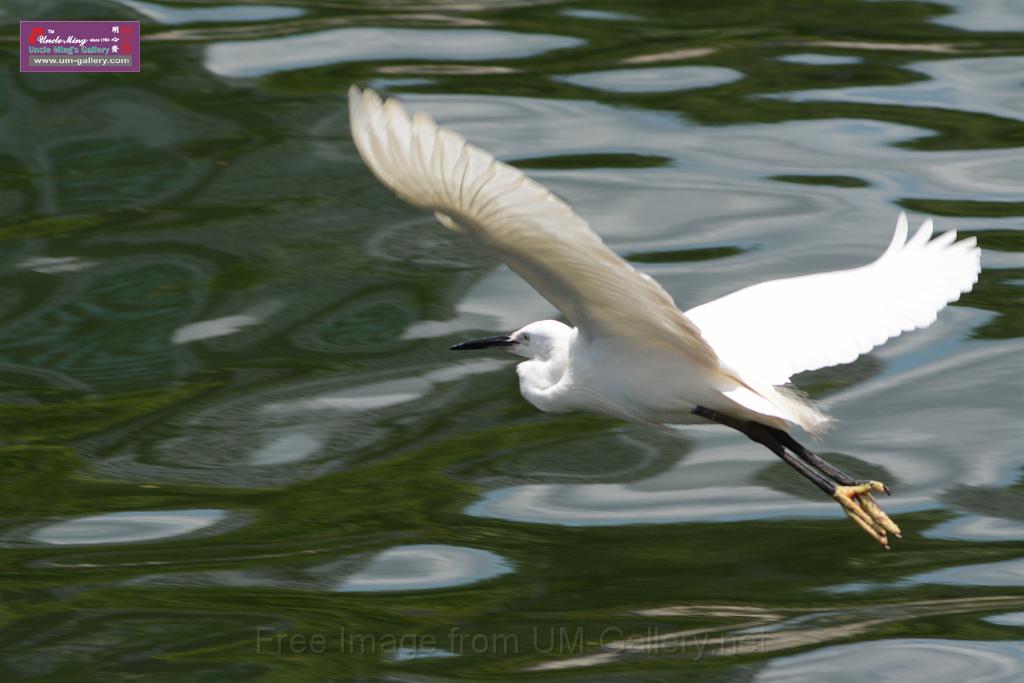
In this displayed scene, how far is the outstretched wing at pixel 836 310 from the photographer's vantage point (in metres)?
6.43

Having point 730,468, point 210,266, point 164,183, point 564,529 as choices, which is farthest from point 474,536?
point 164,183

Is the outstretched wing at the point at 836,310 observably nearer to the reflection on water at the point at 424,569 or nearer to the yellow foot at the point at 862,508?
the yellow foot at the point at 862,508

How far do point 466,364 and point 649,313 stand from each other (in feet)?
14.6

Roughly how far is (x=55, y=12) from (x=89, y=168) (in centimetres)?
220

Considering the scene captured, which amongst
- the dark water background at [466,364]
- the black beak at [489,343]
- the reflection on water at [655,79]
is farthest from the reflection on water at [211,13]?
the black beak at [489,343]

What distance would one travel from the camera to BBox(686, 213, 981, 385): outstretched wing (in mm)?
6426

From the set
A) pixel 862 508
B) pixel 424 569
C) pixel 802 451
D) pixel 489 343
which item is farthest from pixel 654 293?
pixel 424 569

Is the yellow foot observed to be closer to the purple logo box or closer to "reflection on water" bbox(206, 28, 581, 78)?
"reflection on water" bbox(206, 28, 581, 78)

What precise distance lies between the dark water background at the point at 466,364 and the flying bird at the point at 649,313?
1.12 m

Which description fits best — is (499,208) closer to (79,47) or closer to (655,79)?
(655,79)

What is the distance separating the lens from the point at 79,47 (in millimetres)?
13188

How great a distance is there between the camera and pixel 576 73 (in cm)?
1315

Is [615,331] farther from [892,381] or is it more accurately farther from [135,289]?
[135,289]

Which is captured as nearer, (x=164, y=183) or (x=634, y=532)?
(x=634, y=532)
